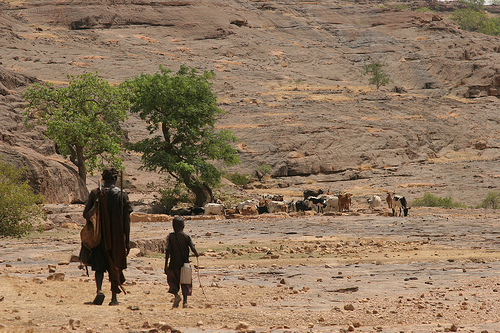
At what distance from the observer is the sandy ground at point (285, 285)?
6.07 metres

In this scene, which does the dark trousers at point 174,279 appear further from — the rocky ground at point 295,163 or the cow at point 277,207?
the cow at point 277,207

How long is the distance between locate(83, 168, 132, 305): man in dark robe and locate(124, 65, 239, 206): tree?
21.1 metres

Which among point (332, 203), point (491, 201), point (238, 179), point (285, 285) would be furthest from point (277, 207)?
point (285, 285)

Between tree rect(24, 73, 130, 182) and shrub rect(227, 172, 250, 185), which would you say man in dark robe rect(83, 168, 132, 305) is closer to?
tree rect(24, 73, 130, 182)

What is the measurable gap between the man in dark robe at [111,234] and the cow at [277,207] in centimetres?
1990

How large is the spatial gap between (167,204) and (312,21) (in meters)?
73.4

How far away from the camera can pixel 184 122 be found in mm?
29859

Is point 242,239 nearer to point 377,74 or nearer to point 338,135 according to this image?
point 338,135

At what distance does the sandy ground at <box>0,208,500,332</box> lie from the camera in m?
6.07

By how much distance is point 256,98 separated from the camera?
2244 inches

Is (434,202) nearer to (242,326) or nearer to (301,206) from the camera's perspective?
(301,206)

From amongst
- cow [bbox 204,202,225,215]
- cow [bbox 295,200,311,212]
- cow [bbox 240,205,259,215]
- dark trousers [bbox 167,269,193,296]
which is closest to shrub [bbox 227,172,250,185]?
cow [bbox 295,200,311,212]

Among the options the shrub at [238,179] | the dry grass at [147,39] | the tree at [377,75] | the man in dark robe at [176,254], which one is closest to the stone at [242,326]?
the man in dark robe at [176,254]

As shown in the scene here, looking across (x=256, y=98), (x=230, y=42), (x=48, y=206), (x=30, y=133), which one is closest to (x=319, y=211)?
(x=48, y=206)
